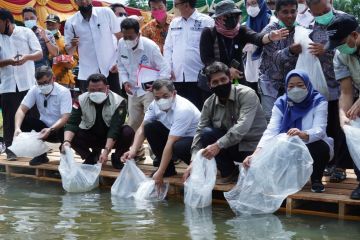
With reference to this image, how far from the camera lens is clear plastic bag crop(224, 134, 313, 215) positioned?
4.69m

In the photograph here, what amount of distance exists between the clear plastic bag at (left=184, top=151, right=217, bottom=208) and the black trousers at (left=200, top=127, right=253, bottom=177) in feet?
0.66

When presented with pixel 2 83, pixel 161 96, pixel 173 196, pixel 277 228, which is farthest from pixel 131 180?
pixel 2 83

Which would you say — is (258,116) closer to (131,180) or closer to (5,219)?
(131,180)

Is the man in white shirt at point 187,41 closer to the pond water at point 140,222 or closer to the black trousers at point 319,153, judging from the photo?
the pond water at point 140,222

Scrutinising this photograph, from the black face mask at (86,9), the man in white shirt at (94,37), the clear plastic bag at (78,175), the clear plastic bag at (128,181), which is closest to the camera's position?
the clear plastic bag at (128,181)

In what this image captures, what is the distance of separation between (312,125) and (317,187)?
50 centimetres

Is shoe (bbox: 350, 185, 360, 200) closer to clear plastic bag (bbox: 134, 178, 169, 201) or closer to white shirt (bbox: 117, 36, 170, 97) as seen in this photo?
clear plastic bag (bbox: 134, 178, 169, 201)

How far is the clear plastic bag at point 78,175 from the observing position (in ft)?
19.5

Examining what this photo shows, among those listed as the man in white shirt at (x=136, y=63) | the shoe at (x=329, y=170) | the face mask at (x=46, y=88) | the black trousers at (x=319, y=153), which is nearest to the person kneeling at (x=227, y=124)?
the black trousers at (x=319, y=153)

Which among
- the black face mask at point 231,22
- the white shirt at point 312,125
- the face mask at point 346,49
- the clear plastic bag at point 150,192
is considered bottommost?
the clear plastic bag at point 150,192

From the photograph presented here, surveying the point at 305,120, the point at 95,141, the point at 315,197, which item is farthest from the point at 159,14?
the point at 315,197

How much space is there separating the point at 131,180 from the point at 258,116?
1.34m

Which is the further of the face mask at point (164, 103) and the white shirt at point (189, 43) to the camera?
the white shirt at point (189, 43)

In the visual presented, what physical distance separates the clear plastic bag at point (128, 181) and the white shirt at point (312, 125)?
1.30 meters
